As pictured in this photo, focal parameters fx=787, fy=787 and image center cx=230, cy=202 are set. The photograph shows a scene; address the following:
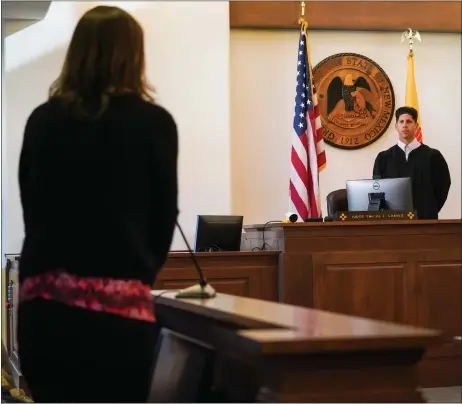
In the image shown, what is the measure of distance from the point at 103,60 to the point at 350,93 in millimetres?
5807

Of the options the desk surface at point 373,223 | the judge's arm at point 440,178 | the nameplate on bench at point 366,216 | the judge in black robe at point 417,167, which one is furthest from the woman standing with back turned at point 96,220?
the judge's arm at point 440,178

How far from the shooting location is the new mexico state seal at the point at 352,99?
7.20 meters

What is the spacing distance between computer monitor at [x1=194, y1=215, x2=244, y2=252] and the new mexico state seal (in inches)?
99.9

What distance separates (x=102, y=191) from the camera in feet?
5.19

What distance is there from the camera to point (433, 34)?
7430mm

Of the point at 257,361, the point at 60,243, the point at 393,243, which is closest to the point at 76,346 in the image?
the point at 60,243

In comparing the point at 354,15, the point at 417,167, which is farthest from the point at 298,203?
the point at 354,15

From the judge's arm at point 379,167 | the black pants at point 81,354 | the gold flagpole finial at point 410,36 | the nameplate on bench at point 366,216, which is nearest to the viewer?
the black pants at point 81,354

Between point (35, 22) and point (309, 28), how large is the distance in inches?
95.3

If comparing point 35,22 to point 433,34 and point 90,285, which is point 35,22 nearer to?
point 433,34

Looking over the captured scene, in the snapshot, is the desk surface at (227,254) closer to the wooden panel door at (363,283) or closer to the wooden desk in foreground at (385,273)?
the wooden desk in foreground at (385,273)

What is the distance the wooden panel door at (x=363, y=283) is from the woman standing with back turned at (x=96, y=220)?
294 cm

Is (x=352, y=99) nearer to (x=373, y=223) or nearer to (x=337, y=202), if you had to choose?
(x=337, y=202)

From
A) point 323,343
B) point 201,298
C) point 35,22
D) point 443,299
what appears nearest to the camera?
point 323,343
